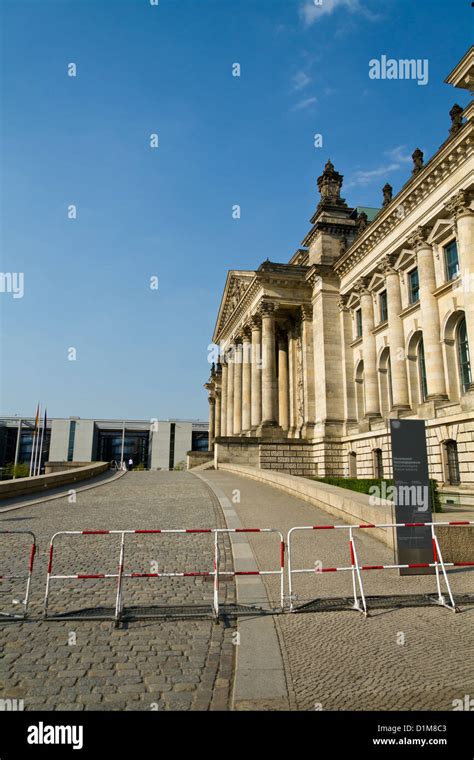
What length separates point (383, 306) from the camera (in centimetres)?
3459

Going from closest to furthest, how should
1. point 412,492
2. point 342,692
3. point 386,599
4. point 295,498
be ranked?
point 342,692 < point 386,599 < point 412,492 < point 295,498

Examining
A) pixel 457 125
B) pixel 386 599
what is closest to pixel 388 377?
pixel 457 125

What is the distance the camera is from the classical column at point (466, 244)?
2239 centimetres

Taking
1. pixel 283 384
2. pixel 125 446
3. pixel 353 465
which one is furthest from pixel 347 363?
pixel 125 446

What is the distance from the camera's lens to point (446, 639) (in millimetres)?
6203

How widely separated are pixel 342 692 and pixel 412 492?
583 centimetres

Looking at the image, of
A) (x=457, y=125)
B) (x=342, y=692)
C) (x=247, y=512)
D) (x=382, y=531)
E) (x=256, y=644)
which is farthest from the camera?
(x=457, y=125)

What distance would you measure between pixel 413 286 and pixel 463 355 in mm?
6656

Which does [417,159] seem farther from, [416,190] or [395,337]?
[395,337]

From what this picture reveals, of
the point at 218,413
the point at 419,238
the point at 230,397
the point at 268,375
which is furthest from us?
the point at 218,413

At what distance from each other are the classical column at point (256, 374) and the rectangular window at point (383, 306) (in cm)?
1173

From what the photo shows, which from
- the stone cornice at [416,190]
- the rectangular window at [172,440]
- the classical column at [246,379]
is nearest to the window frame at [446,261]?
the stone cornice at [416,190]
